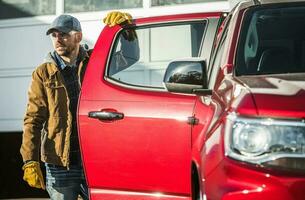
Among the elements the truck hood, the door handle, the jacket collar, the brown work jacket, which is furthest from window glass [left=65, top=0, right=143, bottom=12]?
the truck hood

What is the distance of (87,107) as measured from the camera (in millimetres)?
5043

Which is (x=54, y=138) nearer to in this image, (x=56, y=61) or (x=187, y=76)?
(x=56, y=61)

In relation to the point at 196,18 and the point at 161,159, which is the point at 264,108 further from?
the point at 196,18

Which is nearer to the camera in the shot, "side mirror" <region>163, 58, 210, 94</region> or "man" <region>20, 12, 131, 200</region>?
"side mirror" <region>163, 58, 210, 94</region>

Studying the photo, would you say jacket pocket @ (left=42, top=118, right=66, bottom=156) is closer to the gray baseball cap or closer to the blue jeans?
the blue jeans

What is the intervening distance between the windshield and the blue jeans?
1894mm

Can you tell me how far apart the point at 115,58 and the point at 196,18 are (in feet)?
2.11

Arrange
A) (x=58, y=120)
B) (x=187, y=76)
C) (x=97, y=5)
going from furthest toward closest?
1. (x=97, y=5)
2. (x=58, y=120)
3. (x=187, y=76)

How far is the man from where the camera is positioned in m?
5.19

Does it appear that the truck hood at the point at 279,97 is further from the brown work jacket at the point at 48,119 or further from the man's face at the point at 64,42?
the man's face at the point at 64,42

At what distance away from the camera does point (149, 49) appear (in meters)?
5.31

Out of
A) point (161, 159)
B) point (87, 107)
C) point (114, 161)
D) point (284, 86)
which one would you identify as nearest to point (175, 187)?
point (161, 159)

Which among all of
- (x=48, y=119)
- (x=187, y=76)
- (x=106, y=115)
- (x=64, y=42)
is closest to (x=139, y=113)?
(x=106, y=115)

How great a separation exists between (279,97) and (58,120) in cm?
250
